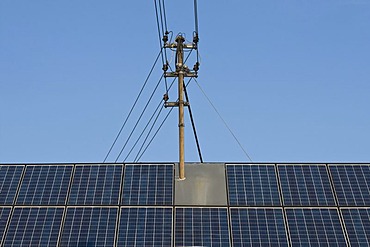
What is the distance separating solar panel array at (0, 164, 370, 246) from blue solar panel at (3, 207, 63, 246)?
0.03 m

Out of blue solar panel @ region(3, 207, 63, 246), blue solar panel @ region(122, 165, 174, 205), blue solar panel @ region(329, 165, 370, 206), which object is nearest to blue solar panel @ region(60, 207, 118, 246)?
blue solar panel @ region(3, 207, 63, 246)

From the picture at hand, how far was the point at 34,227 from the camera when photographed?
1462 centimetres

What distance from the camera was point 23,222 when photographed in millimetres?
14844

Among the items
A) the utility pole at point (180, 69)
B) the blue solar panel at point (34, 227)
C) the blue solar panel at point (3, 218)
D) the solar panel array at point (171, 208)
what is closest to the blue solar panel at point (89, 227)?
the solar panel array at point (171, 208)

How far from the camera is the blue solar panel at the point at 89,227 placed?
14047 mm

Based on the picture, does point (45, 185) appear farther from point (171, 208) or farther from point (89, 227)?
point (171, 208)

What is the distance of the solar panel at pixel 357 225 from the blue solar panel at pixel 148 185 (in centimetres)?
624

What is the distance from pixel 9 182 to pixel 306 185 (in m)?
11.5

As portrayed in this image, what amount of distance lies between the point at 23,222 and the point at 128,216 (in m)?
3.72

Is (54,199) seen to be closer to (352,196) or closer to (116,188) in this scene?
(116,188)

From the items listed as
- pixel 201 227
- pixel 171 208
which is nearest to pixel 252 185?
pixel 201 227

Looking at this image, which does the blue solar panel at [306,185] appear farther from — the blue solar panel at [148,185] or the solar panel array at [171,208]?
the blue solar panel at [148,185]

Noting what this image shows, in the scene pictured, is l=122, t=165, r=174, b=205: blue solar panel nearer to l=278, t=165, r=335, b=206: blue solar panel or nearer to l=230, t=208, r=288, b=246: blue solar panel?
l=230, t=208, r=288, b=246: blue solar panel

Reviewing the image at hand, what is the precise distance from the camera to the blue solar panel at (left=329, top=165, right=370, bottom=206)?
15.4m
